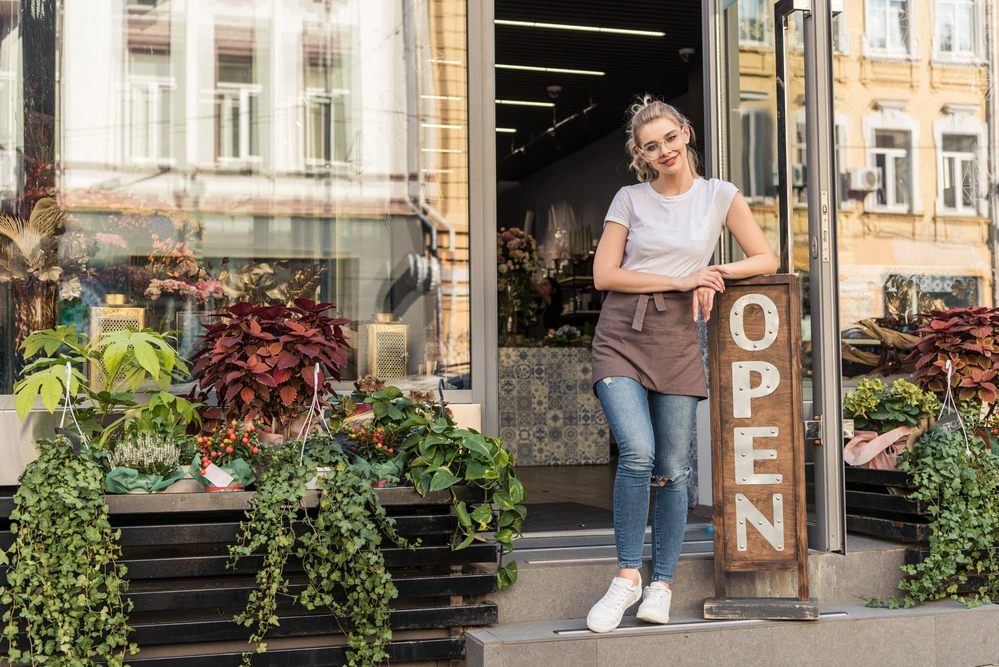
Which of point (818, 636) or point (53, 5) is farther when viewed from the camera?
point (53, 5)

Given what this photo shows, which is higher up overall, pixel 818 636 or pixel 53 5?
pixel 53 5

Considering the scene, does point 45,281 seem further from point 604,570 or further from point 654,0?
point 654,0

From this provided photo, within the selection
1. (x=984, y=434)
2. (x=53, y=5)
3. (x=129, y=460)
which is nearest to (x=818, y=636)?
(x=984, y=434)

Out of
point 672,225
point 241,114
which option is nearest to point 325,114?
point 241,114

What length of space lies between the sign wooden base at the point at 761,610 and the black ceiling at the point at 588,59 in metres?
5.23

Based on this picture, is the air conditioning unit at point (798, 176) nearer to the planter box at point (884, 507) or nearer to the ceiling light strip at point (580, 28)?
the planter box at point (884, 507)

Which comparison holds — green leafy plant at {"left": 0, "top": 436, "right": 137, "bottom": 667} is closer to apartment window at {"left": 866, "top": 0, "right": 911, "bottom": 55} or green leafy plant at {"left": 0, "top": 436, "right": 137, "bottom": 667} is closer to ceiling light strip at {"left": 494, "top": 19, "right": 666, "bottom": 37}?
apartment window at {"left": 866, "top": 0, "right": 911, "bottom": 55}

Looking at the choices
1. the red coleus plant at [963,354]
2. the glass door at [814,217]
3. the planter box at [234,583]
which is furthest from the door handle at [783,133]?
the planter box at [234,583]

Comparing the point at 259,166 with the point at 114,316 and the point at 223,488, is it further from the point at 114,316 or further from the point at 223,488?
the point at 223,488

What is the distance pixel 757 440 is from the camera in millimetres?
3465

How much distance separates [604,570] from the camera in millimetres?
3527

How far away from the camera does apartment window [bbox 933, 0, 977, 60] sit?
18.3ft

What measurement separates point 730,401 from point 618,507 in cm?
58

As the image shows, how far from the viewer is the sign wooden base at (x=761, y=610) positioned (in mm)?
3377
